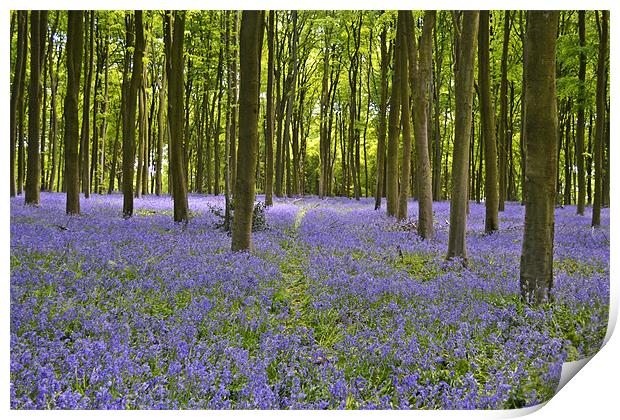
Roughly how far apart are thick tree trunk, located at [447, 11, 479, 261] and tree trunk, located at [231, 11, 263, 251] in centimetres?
303

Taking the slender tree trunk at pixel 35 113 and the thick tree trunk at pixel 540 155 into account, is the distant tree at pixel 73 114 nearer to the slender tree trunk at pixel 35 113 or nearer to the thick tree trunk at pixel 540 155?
the slender tree trunk at pixel 35 113

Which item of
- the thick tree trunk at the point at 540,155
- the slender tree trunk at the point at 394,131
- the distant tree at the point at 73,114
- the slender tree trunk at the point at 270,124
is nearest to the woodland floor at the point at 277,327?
the thick tree trunk at the point at 540,155

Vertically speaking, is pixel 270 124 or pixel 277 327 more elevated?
pixel 270 124

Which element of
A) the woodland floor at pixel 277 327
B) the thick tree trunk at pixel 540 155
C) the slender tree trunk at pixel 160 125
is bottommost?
the woodland floor at pixel 277 327

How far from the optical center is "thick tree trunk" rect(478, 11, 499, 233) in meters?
9.44

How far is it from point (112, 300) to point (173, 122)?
6257mm

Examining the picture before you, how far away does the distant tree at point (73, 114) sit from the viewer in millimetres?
8984

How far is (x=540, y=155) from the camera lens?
4.85 m

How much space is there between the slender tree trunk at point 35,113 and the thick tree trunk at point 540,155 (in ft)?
27.1

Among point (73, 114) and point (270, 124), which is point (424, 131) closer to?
point (73, 114)

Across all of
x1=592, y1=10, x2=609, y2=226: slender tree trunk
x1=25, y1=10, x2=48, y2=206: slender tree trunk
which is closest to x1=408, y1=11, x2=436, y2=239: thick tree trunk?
x1=592, y1=10, x2=609, y2=226: slender tree trunk

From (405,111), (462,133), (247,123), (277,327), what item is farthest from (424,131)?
(277,327)

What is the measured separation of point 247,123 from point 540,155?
423 centimetres
